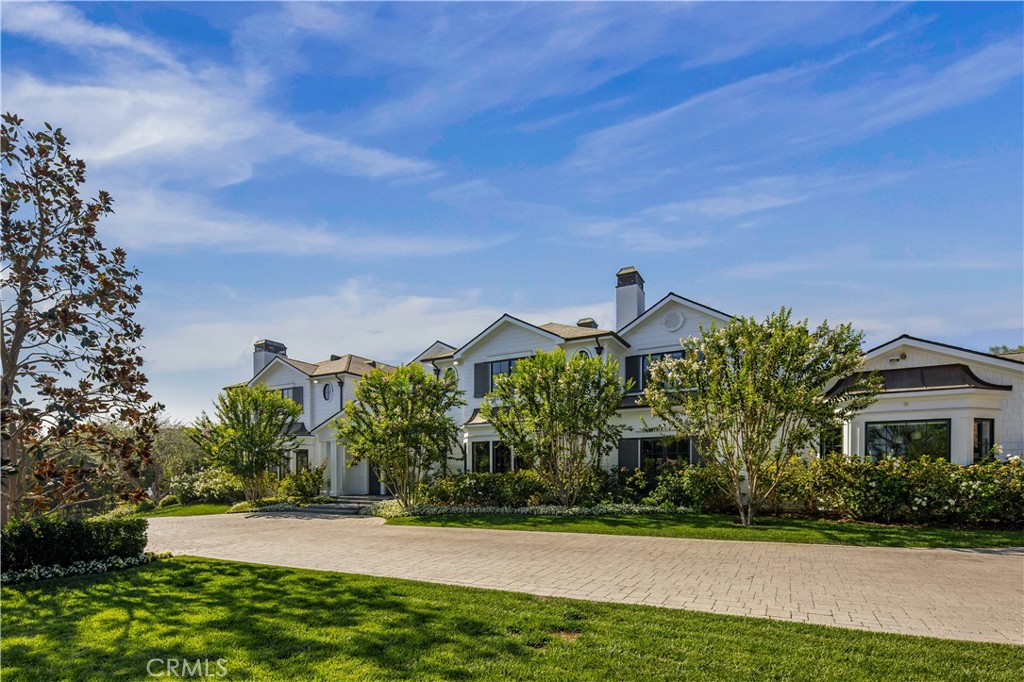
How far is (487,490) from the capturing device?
70.5 ft

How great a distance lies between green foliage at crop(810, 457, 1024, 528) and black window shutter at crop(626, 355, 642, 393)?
7720 mm

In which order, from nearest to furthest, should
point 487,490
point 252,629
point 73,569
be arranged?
1. point 252,629
2. point 73,569
3. point 487,490

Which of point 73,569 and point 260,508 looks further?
point 260,508

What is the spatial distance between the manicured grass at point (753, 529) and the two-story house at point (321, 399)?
10.5m

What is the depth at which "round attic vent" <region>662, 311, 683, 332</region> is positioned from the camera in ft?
74.9

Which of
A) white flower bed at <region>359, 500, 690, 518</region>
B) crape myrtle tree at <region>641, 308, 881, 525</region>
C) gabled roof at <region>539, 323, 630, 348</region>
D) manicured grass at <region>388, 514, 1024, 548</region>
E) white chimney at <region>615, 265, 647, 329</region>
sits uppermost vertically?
white chimney at <region>615, 265, 647, 329</region>

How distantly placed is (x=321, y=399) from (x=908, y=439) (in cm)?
2470

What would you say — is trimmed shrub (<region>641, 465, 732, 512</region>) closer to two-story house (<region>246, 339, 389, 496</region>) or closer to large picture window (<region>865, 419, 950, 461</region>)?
large picture window (<region>865, 419, 950, 461</region>)

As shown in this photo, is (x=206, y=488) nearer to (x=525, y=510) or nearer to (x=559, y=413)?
(x=525, y=510)

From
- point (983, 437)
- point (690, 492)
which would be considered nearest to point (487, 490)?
point (690, 492)

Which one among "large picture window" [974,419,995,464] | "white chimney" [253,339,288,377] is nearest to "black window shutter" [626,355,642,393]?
"large picture window" [974,419,995,464]

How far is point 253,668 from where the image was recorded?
5535 millimetres

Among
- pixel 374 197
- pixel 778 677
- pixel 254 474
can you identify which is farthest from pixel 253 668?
pixel 254 474

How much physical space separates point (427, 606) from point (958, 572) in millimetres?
8732
